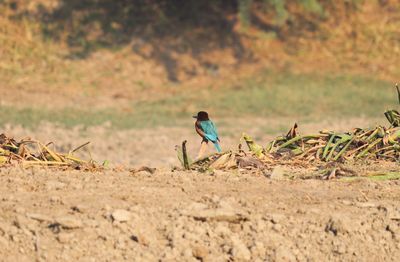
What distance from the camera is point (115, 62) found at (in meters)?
20.3

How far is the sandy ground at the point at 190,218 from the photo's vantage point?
4.84 m

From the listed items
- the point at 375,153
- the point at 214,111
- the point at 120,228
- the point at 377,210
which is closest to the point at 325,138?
the point at 375,153

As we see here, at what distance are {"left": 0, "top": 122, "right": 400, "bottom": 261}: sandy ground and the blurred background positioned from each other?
32.7ft

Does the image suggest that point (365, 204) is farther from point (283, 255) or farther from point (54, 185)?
point (54, 185)

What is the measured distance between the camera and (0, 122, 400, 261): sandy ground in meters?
4.84

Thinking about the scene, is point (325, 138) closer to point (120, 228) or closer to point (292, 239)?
point (292, 239)

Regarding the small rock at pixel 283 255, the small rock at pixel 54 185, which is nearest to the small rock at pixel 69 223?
the small rock at pixel 54 185

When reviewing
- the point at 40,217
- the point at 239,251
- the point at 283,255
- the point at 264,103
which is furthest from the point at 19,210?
the point at 264,103

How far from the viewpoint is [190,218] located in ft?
16.5

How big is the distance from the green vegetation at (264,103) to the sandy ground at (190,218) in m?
10.6

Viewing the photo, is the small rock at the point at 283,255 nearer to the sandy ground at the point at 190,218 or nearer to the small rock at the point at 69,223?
the sandy ground at the point at 190,218

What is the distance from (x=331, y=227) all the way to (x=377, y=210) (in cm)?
31

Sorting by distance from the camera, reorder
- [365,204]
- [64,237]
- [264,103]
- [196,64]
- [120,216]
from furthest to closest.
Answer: [196,64] < [264,103] < [365,204] < [120,216] < [64,237]

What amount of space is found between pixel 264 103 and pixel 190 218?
1340cm
